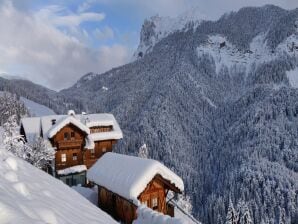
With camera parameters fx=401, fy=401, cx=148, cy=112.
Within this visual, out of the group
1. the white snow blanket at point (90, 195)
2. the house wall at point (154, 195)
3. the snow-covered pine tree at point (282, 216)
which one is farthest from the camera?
the snow-covered pine tree at point (282, 216)

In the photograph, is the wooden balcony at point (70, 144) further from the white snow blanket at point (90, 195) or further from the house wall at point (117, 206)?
the house wall at point (117, 206)

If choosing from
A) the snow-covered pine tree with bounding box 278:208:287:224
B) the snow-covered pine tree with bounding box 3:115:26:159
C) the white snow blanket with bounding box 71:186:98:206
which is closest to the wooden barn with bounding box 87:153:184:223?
the white snow blanket with bounding box 71:186:98:206

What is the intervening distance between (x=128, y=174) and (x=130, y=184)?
4.09 ft

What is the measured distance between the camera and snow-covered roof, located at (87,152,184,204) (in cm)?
2405

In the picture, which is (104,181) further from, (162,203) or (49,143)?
(49,143)

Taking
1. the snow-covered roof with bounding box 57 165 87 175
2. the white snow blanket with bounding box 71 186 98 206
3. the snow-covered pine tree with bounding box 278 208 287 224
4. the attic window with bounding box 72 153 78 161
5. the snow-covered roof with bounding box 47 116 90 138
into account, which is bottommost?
the snow-covered pine tree with bounding box 278 208 287 224

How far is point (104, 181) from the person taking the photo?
91.8ft

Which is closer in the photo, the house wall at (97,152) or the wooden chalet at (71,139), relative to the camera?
the wooden chalet at (71,139)

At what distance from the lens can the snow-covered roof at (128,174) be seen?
2405 cm

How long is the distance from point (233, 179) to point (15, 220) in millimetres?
199783

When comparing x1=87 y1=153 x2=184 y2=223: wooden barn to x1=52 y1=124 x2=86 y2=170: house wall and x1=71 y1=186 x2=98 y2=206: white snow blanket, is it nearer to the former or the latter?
x1=71 y1=186 x2=98 y2=206: white snow blanket

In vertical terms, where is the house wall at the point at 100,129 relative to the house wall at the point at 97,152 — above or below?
above

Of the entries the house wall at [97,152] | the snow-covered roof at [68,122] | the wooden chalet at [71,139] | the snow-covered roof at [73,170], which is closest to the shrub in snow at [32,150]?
the wooden chalet at [71,139]

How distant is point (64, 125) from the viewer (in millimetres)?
45969
